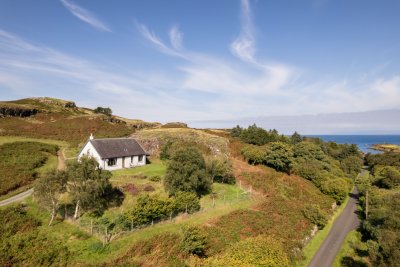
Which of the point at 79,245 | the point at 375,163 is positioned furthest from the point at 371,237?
the point at 375,163

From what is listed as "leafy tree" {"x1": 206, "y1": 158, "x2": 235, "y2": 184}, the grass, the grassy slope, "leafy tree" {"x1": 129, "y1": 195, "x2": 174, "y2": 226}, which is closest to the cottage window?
the grassy slope

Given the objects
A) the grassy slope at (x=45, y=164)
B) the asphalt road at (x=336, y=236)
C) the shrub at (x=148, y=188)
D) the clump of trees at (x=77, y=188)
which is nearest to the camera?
the clump of trees at (x=77, y=188)

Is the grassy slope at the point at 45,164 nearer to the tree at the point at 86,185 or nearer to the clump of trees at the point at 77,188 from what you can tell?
the clump of trees at the point at 77,188

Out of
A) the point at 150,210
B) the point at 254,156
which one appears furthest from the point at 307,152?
the point at 150,210

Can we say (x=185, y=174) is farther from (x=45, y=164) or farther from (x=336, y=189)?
(x=336, y=189)

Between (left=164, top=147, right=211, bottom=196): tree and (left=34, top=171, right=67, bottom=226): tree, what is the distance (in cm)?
1274

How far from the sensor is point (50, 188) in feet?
89.6

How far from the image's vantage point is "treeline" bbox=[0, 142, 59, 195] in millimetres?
35750

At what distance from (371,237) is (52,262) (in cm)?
4218

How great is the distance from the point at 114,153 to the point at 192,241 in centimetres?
2693

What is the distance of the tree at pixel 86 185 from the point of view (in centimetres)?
2817

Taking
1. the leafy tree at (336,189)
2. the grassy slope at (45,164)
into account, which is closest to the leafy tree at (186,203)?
the grassy slope at (45,164)

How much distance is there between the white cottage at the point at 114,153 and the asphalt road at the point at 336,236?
110 feet

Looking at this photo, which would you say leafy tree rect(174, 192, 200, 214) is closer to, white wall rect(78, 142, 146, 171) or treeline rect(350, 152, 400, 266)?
white wall rect(78, 142, 146, 171)
